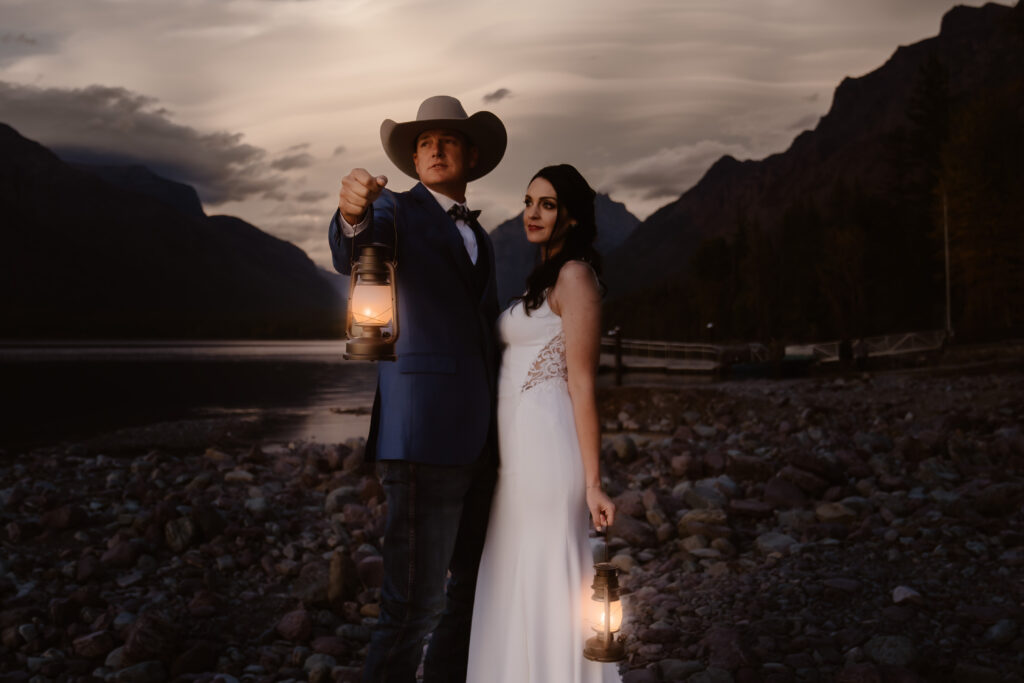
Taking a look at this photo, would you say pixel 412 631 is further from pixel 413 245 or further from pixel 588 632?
pixel 413 245

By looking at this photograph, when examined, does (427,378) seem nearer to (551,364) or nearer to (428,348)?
(428,348)

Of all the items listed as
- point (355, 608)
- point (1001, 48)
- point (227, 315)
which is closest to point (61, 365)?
point (355, 608)

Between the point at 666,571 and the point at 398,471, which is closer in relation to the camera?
the point at 398,471

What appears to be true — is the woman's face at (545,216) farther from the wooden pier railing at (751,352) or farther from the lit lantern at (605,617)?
the wooden pier railing at (751,352)

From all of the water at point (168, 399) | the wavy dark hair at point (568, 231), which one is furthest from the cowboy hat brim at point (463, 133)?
the water at point (168, 399)

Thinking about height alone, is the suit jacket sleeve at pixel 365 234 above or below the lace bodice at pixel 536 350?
above

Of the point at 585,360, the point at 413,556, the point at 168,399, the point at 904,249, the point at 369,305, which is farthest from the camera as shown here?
the point at 904,249

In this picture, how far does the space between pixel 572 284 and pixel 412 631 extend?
57.4 inches

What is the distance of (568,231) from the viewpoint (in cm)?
325

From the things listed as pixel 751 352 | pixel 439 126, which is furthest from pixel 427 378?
pixel 751 352

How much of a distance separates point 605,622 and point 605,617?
0.02 metres

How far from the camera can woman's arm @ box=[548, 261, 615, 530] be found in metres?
3.01

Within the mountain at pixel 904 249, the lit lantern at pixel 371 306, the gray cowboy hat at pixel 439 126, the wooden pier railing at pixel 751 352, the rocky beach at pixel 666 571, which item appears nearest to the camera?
the lit lantern at pixel 371 306

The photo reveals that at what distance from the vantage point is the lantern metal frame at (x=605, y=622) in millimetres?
2854
